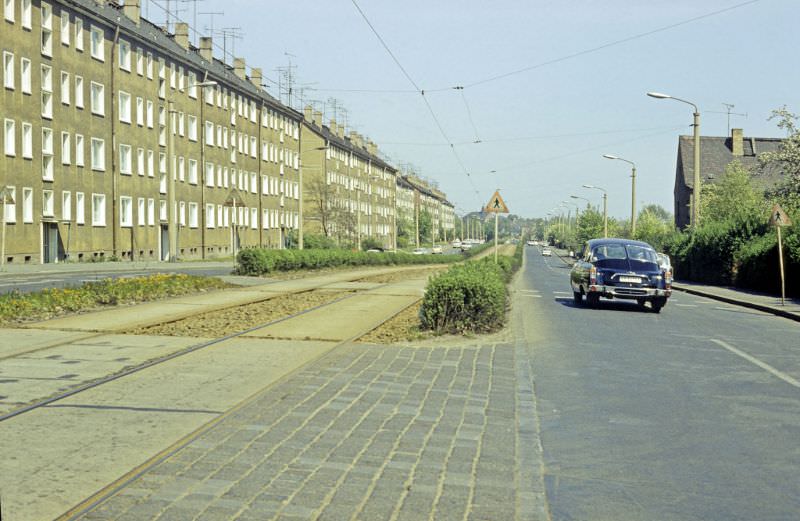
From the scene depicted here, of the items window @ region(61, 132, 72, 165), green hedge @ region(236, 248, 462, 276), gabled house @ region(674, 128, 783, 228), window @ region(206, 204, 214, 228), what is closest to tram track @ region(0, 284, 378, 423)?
green hedge @ region(236, 248, 462, 276)

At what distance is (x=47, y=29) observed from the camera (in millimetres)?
44938

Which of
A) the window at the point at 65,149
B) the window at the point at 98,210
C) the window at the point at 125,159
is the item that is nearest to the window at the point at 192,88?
the window at the point at 125,159

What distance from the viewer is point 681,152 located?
94062mm

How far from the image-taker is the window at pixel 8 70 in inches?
1619

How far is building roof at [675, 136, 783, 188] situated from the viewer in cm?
9188

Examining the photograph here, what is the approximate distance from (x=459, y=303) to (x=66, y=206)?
3816 cm

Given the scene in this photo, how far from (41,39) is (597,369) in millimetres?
40918

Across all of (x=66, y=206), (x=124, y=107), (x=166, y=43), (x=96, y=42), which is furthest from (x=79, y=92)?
(x=166, y=43)

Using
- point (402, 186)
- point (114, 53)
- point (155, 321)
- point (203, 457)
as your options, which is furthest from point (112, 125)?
point (402, 186)

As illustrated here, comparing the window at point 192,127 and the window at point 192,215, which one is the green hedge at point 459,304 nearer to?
the window at point 192,215

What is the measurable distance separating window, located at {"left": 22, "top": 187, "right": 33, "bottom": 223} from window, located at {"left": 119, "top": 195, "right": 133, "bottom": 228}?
9538mm

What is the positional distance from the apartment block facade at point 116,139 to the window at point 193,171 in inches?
7.3

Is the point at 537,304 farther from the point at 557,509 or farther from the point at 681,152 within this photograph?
the point at 681,152

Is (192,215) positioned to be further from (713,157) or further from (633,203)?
(713,157)
